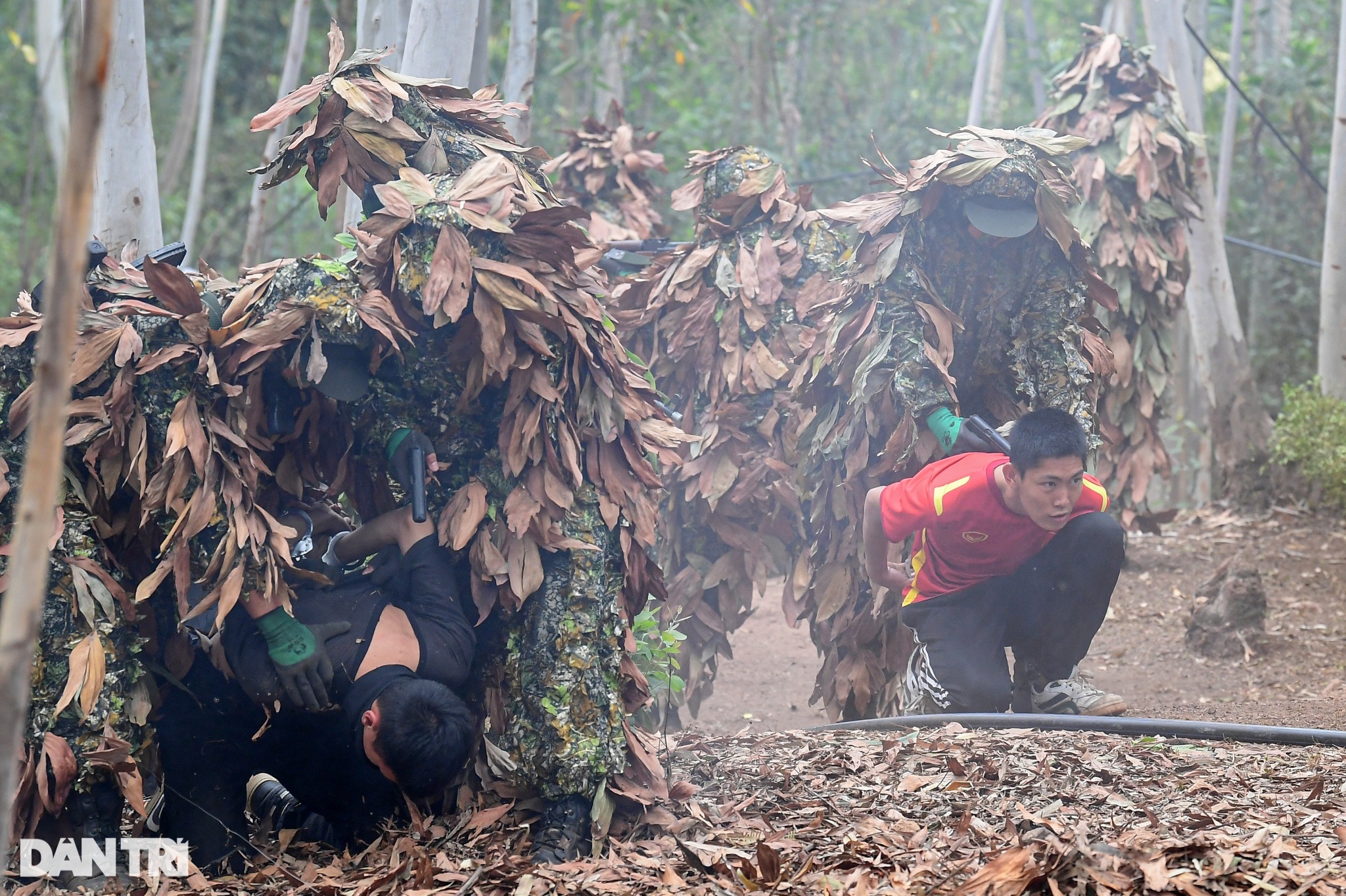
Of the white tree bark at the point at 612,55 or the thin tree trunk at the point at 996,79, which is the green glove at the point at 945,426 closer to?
the white tree bark at the point at 612,55

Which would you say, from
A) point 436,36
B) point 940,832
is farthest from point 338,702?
point 436,36

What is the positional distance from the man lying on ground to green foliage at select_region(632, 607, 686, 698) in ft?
3.00

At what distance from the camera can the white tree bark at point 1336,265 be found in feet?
26.9

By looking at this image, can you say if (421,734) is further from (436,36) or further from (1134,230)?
(1134,230)

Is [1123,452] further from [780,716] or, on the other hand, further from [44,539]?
[44,539]

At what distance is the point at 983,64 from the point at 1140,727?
7.80 m

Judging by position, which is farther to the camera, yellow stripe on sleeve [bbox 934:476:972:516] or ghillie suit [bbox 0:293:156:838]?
yellow stripe on sleeve [bbox 934:476:972:516]

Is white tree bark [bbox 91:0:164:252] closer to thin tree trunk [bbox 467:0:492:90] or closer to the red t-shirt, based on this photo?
thin tree trunk [bbox 467:0:492:90]

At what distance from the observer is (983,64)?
10.5 meters

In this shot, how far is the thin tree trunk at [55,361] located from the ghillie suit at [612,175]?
608 centimetres

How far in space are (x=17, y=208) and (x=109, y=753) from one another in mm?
17237

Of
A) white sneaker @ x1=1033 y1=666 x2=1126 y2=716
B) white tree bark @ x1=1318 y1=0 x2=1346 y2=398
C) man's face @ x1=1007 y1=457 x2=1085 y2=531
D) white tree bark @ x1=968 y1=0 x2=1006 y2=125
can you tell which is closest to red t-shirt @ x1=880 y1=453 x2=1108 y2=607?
man's face @ x1=1007 y1=457 x2=1085 y2=531

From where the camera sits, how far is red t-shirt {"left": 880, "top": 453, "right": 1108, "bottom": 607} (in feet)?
13.8

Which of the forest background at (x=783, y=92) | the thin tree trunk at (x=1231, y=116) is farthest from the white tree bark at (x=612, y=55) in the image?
the thin tree trunk at (x=1231, y=116)
